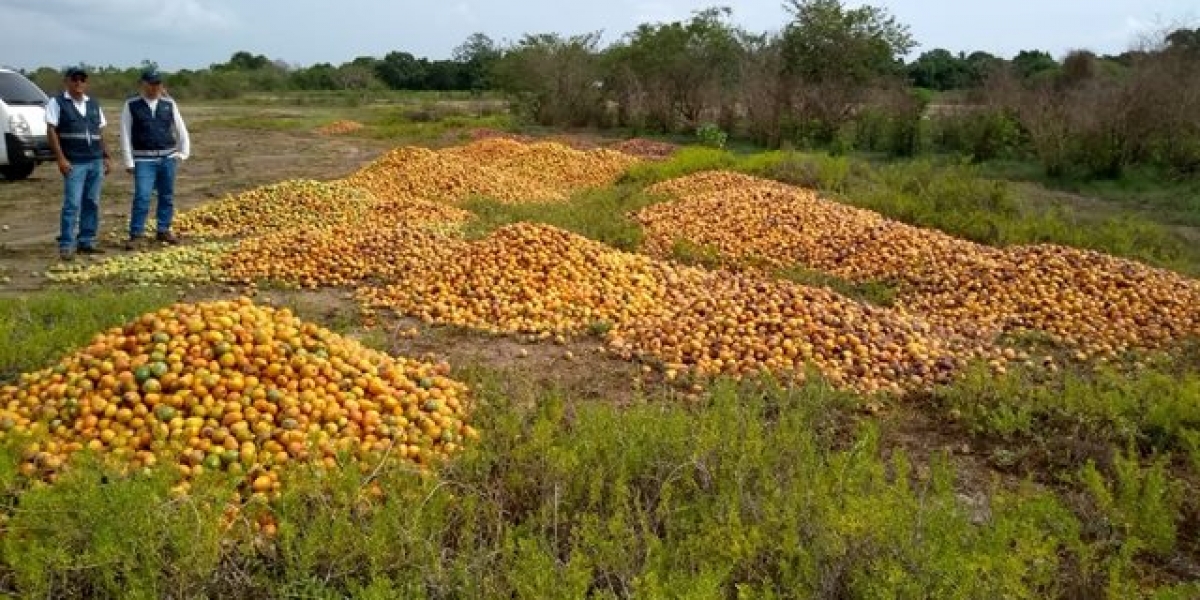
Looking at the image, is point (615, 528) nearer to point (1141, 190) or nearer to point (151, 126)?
point (151, 126)

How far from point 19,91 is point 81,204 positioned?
17.4ft

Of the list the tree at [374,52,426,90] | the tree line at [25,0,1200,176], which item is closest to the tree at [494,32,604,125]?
the tree line at [25,0,1200,176]

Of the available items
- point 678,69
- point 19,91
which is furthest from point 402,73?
point 19,91

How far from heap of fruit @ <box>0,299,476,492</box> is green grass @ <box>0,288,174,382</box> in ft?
1.76

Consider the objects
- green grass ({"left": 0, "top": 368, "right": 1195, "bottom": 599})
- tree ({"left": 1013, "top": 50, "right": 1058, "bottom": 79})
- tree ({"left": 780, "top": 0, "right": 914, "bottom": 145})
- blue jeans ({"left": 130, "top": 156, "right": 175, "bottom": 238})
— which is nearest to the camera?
green grass ({"left": 0, "top": 368, "right": 1195, "bottom": 599})

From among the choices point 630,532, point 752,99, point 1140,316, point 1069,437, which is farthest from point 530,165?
point 630,532

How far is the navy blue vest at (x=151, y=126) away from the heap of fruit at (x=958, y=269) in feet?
15.1

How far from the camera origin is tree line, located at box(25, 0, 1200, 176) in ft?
41.0

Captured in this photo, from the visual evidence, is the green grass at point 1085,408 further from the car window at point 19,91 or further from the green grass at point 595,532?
the car window at point 19,91

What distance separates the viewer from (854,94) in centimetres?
1788

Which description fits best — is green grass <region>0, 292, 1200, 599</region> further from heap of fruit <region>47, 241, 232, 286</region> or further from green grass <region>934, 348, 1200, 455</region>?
heap of fruit <region>47, 241, 232, 286</region>

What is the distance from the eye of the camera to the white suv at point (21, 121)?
38.0 feet

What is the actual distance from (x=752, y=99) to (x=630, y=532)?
1670 cm

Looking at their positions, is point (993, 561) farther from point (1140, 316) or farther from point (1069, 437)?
point (1140, 316)
